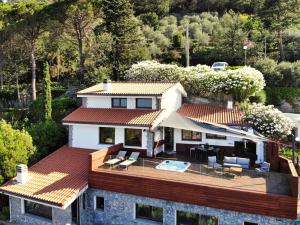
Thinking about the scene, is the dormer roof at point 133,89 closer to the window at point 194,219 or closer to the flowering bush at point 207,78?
the flowering bush at point 207,78

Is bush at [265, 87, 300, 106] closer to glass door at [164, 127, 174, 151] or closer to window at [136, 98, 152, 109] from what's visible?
glass door at [164, 127, 174, 151]

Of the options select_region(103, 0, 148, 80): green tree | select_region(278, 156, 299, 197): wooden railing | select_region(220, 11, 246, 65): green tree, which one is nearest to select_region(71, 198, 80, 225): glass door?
select_region(278, 156, 299, 197): wooden railing

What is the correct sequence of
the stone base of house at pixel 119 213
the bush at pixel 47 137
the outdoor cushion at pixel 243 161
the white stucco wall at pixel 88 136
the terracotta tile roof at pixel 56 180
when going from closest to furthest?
the stone base of house at pixel 119 213 < the terracotta tile roof at pixel 56 180 < the outdoor cushion at pixel 243 161 < the white stucco wall at pixel 88 136 < the bush at pixel 47 137

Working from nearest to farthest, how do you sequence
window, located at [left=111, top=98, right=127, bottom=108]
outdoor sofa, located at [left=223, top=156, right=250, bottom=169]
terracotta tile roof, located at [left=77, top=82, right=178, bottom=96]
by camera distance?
outdoor sofa, located at [left=223, top=156, right=250, bottom=169] < terracotta tile roof, located at [left=77, top=82, right=178, bottom=96] < window, located at [left=111, top=98, right=127, bottom=108]

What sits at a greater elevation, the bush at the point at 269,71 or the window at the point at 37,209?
the bush at the point at 269,71

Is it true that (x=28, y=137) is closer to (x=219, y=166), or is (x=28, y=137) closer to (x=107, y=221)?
(x=107, y=221)

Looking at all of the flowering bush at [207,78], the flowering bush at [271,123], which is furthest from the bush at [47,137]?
the flowering bush at [271,123]

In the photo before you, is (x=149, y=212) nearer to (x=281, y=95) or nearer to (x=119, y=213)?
(x=119, y=213)
